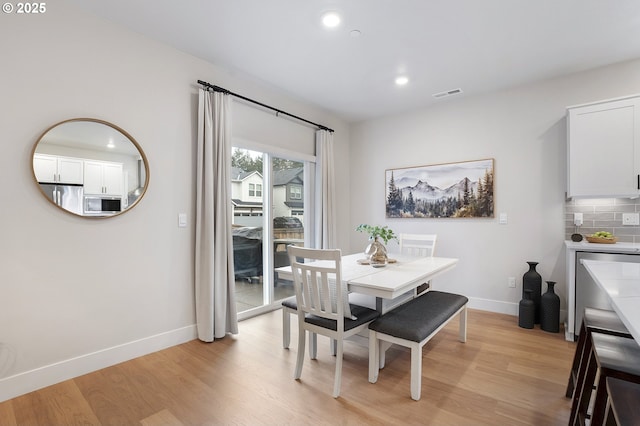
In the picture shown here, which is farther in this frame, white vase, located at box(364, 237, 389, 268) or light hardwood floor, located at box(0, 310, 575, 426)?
white vase, located at box(364, 237, 389, 268)

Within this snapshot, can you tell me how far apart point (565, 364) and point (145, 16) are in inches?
172

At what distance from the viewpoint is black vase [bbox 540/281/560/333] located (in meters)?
3.13

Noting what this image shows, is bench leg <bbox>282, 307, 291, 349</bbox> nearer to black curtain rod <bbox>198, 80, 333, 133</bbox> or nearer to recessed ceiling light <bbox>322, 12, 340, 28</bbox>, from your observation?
black curtain rod <bbox>198, 80, 333, 133</bbox>

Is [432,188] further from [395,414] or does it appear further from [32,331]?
[32,331]

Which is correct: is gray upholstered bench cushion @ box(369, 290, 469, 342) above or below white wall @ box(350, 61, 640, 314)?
below

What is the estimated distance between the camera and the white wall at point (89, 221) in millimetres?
2074

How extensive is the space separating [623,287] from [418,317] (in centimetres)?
117

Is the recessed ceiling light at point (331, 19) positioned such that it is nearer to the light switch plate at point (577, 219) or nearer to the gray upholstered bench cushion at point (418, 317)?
the gray upholstered bench cushion at point (418, 317)

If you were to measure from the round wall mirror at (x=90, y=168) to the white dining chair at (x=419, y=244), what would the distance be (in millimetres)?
2776

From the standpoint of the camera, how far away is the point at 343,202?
502 cm

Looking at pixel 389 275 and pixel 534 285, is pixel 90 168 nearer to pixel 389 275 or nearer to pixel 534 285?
pixel 389 275

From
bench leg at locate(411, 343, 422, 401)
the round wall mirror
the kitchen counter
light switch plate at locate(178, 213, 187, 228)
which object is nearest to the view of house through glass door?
light switch plate at locate(178, 213, 187, 228)

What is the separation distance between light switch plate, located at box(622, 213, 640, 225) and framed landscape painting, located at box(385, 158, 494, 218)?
119cm

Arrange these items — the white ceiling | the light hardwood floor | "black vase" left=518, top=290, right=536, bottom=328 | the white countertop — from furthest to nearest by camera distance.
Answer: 1. "black vase" left=518, top=290, right=536, bottom=328
2. the white countertop
3. the white ceiling
4. the light hardwood floor
